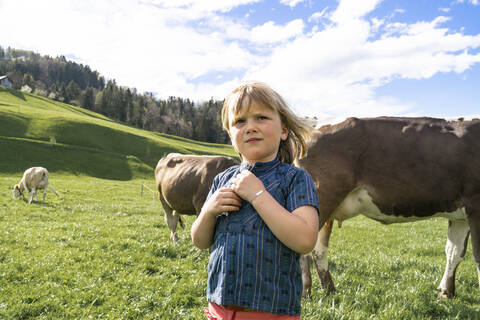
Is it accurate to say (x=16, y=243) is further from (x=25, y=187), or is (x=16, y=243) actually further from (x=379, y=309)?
(x=25, y=187)

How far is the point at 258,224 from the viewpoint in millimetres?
1883

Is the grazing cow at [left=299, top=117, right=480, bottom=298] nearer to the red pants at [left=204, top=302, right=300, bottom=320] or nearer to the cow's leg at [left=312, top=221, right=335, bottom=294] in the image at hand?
the cow's leg at [left=312, top=221, right=335, bottom=294]

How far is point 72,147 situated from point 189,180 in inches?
1771

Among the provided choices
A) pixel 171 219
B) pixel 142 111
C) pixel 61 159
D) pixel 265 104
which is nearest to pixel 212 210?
pixel 265 104

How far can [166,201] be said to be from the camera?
30.2 ft

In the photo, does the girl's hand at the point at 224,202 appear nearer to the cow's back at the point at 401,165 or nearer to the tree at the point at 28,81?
the cow's back at the point at 401,165

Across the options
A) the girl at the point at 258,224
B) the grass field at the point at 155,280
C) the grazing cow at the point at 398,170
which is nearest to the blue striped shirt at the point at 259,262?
the girl at the point at 258,224

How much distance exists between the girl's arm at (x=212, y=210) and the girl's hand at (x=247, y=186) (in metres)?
0.07

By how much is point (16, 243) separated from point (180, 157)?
4.68m

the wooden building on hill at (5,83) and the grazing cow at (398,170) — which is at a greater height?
the wooden building on hill at (5,83)

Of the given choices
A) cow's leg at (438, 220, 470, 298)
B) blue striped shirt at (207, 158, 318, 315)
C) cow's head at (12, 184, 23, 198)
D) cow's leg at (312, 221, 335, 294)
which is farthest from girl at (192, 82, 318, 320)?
cow's head at (12, 184, 23, 198)

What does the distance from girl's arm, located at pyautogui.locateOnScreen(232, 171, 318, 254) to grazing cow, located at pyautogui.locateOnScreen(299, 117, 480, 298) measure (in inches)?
114

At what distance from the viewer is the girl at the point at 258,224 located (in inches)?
69.6

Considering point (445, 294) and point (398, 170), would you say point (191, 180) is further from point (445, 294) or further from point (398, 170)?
point (445, 294)
